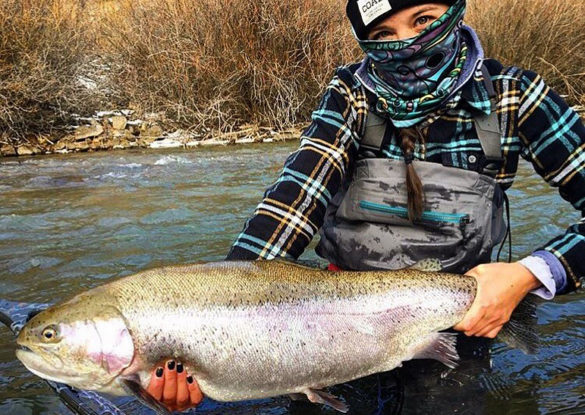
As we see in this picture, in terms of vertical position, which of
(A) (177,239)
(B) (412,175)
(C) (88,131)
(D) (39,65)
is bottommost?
(C) (88,131)

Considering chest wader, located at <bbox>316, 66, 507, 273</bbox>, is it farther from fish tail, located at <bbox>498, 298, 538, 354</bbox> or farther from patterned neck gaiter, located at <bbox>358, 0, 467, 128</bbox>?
fish tail, located at <bbox>498, 298, 538, 354</bbox>

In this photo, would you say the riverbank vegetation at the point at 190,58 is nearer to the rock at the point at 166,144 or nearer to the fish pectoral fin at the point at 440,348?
the rock at the point at 166,144

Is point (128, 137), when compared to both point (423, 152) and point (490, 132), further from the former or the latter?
point (490, 132)

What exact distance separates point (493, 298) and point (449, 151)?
0.77 metres

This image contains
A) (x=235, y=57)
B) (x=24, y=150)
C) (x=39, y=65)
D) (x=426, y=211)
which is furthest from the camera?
(x=235, y=57)

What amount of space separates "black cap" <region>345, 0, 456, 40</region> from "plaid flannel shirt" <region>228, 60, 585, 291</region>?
0.31 meters

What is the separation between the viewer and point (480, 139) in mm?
2760

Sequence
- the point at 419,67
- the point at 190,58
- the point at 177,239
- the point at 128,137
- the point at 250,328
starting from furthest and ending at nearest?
the point at 190,58
the point at 128,137
the point at 177,239
the point at 419,67
the point at 250,328

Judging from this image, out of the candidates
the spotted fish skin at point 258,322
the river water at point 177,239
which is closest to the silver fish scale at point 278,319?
the spotted fish skin at point 258,322

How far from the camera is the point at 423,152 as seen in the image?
112 inches

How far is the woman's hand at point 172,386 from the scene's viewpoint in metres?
2.09

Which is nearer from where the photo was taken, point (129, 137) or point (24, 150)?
point (24, 150)

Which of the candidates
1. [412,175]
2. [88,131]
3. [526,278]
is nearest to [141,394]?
[412,175]

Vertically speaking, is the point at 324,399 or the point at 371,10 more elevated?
the point at 371,10
